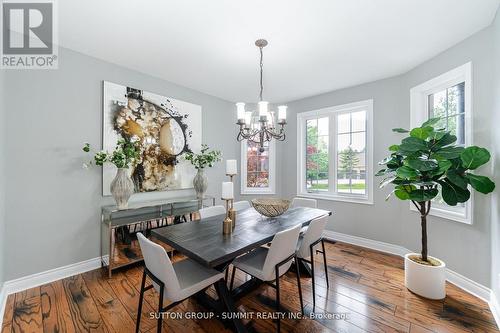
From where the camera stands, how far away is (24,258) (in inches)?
85.6

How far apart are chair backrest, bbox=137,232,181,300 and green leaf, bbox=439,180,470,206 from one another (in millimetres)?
2509

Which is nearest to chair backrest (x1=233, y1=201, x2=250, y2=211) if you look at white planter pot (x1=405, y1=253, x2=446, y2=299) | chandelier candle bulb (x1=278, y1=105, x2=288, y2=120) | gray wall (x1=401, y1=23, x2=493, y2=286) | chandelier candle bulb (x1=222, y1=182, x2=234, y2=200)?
chandelier candle bulb (x1=222, y1=182, x2=234, y2=200)

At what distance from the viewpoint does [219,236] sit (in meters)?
1.78

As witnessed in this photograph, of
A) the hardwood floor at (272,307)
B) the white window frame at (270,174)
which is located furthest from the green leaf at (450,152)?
the white window frame at (270,174)

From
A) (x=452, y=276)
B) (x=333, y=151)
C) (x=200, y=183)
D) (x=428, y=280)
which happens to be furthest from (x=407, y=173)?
(x=200, y=183)

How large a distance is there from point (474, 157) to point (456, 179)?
0.24 metres

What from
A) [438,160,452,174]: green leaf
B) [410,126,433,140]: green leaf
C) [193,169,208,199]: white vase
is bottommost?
[193,169,208,199]: white vase

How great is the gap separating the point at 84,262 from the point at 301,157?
3.79 m

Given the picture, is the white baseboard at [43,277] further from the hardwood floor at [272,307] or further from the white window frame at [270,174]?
the white window frame at [270,174]

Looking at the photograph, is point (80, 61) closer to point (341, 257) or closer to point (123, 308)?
point (123, 308)

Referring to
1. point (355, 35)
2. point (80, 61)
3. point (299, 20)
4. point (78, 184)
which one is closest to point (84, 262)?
point (78, 184)

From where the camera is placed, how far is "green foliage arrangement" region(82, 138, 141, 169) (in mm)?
2443

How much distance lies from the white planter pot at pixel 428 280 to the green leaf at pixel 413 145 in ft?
3.96

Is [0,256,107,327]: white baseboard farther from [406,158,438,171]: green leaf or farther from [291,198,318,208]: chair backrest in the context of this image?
[406,158,438,171]: green leaf
